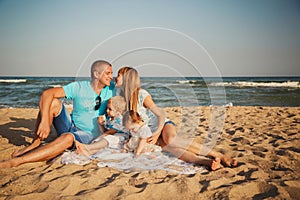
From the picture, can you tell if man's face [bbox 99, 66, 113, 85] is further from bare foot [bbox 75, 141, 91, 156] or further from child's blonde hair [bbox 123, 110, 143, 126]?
bare foot [bbox 75, 141, 91, 156]

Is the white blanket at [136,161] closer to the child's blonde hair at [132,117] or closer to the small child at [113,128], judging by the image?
the small child at [113,128]

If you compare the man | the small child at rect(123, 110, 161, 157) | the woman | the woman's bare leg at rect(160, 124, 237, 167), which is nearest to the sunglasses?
the man

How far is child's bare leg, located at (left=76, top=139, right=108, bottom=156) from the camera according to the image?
3.06 m

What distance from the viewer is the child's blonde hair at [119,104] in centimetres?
332

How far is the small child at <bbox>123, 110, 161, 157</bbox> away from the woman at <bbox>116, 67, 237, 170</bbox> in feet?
0.24

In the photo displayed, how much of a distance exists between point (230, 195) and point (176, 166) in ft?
2.74

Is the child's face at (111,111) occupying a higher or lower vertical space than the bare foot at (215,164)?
higher

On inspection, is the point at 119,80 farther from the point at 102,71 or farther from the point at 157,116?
the point at 157,116

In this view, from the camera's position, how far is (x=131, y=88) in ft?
10.7

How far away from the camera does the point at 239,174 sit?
2.63 meters

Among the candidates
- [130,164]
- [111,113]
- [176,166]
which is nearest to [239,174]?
[176,166]

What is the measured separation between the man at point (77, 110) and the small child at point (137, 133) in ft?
1.61

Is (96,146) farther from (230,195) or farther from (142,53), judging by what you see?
(230,195)

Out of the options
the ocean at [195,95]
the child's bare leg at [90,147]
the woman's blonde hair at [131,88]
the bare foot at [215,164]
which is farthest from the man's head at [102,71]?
the bare foot at [215,164]
